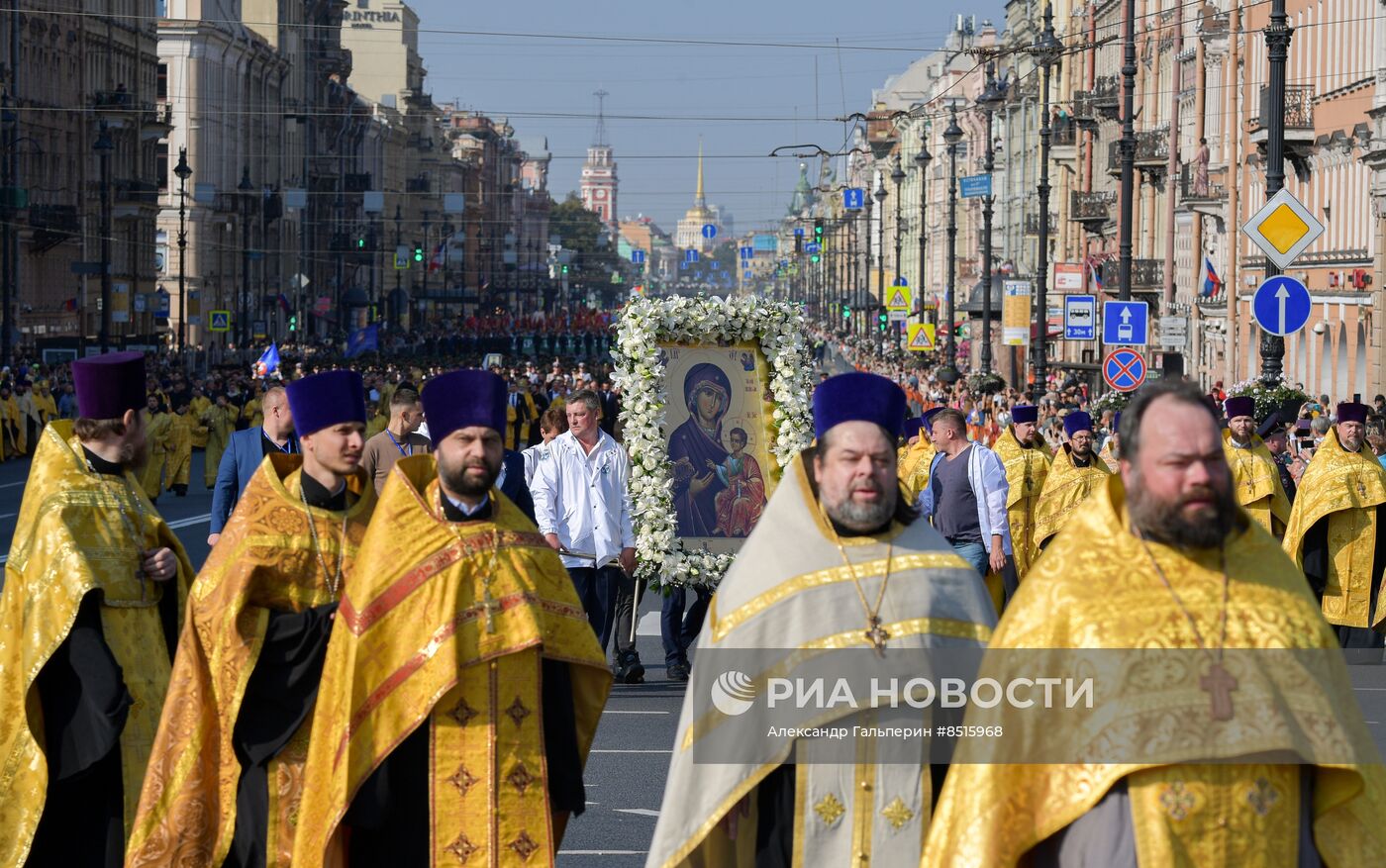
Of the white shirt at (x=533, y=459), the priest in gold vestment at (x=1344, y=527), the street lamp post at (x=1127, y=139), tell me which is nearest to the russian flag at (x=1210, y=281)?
the street lamp post at (x=1127, y=139)

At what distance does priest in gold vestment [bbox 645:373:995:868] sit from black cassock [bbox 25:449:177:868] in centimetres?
244

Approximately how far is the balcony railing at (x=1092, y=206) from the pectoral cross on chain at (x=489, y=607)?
65.5 m

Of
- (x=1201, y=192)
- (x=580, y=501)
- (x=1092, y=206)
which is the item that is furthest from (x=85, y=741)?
(x=1092, y=206)

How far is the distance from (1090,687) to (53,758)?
4.31 meters

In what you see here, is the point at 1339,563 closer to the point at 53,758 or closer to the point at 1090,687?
the point at 53,758

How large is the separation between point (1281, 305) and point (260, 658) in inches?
644

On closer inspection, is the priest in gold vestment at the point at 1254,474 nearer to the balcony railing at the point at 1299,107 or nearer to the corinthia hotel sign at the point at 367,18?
the balcony railing at the point at 1299,107

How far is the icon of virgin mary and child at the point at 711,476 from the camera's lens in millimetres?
16859

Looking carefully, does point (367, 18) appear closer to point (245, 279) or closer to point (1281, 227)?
point (245, 279)

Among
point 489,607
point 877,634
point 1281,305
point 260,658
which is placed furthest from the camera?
point 1281,305

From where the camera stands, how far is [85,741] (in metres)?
8.48

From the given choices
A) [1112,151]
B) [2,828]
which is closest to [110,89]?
[1112,151]

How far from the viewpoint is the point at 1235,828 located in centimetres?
533

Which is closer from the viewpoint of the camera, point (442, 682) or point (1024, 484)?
point (442, 682)
